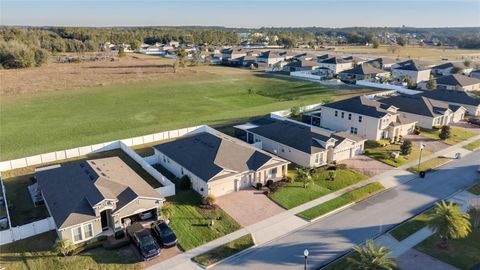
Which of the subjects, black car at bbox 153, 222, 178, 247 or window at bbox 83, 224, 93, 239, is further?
window at bbox 83, 224, 93, 239

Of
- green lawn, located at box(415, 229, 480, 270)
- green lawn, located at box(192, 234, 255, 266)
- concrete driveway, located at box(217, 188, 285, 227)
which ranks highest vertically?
green lawn, located at box(415, 229, 480, 270)

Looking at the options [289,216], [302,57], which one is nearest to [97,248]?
[289,216]

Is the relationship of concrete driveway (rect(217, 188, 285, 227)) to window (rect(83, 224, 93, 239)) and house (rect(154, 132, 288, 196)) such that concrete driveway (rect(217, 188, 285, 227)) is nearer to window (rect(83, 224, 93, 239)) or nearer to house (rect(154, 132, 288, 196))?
house (rect(154, 132, 288, 196))

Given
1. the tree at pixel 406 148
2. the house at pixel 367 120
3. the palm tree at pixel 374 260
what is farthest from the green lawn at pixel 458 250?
the house at pixel 367 120

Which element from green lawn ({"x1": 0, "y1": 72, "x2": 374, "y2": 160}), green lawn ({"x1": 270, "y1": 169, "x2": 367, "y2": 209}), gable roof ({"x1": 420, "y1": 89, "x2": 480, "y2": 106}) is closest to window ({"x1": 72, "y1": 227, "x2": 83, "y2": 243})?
green lawn ({"x1": 270, "y1": 169, "x2": 367, "y2": 209})

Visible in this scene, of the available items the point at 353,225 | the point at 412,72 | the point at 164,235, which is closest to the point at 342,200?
the point at 353,225

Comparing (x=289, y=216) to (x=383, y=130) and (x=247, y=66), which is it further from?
(x=247, y=66)
